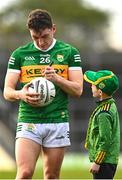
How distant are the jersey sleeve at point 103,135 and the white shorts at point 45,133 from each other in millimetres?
597

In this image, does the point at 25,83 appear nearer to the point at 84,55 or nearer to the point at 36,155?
the point at 36,155

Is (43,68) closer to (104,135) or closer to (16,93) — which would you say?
(16,93)

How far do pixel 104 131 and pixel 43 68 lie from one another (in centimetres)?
104

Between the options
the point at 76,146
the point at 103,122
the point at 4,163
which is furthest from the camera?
the point at 76,146

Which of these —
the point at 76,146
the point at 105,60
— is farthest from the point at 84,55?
the point at 76,146

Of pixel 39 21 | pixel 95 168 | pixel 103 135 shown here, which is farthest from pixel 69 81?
pixel 95 168

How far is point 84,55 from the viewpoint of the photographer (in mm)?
33531

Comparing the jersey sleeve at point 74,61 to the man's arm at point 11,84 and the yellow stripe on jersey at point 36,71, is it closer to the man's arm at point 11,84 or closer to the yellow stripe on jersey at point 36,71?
the yellow stripe on jersey at point 36,71

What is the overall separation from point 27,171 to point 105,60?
24.8m

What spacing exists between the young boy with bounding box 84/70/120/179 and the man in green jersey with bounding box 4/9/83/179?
13.8 inches

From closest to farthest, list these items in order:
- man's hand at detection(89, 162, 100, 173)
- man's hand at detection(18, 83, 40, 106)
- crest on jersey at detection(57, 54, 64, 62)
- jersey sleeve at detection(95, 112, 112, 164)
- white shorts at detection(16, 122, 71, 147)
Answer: jersey sleeve at detection(95, 112, 112, 164), man's hand at detection(89, 162, 100, 173), man's hand at detection(18, 83, 40, 106), white shorts at detection(16, 122, 71, 147), crest on jersey at detection(57, 54, 64, 62)

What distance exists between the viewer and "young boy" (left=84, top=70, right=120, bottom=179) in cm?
909

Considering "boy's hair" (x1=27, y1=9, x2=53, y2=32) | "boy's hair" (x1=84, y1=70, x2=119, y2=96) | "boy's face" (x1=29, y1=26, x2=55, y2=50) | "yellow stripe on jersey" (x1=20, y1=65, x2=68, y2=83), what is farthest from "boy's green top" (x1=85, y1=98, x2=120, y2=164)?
"boy's hair" (x1=27, y1=9, x2=53, y2=32)

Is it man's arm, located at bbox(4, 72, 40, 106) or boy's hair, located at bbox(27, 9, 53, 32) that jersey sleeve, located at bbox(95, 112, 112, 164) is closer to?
man's arm, located at bbox(4, 72, 40, 106)
